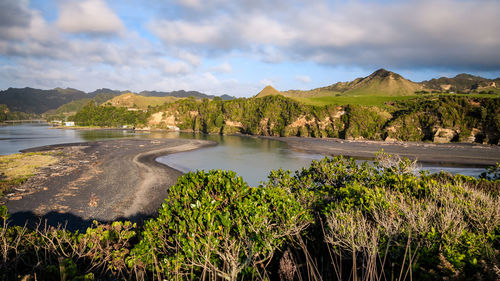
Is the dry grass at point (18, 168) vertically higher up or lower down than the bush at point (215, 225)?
lower down

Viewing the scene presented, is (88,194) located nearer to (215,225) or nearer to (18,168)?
(18,168)

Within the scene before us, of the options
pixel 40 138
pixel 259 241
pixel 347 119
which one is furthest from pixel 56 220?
pixel 40 138

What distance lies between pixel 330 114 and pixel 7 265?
3819 inches

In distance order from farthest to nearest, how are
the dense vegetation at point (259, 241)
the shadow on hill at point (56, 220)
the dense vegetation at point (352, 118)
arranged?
1. the dense vegetation at point (352, 118)
2. the shadow on hill at point (56, 220)
3. the dense vegetation at point (259, 241)

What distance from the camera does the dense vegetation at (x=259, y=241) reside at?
532 cm

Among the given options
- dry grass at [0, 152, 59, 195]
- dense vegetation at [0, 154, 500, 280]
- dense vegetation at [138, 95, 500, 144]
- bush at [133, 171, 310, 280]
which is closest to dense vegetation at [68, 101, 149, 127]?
dense vegetation at [138, 95, 500, 144]

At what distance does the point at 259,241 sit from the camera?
6.73 metres

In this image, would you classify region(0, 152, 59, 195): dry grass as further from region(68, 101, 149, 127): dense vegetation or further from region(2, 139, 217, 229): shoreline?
region(68, 101, 149, 127): dense vegetation

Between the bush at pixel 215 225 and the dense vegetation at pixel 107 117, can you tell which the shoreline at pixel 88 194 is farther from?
the dense vegetation at pixel 107 117

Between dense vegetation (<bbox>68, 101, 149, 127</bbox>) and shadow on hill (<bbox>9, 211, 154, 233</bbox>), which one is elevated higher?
dense vegetation (<bbox>68, 101, 149, 127</bbox>)

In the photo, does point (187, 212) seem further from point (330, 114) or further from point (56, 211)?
point (330, 114)

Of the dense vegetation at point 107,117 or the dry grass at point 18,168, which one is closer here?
the dry grass at point 18,168

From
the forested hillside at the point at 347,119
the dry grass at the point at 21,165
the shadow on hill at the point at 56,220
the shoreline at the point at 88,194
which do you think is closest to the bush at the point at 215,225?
the shoreline at the point at 88,194

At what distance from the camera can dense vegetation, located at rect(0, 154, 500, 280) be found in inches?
209
